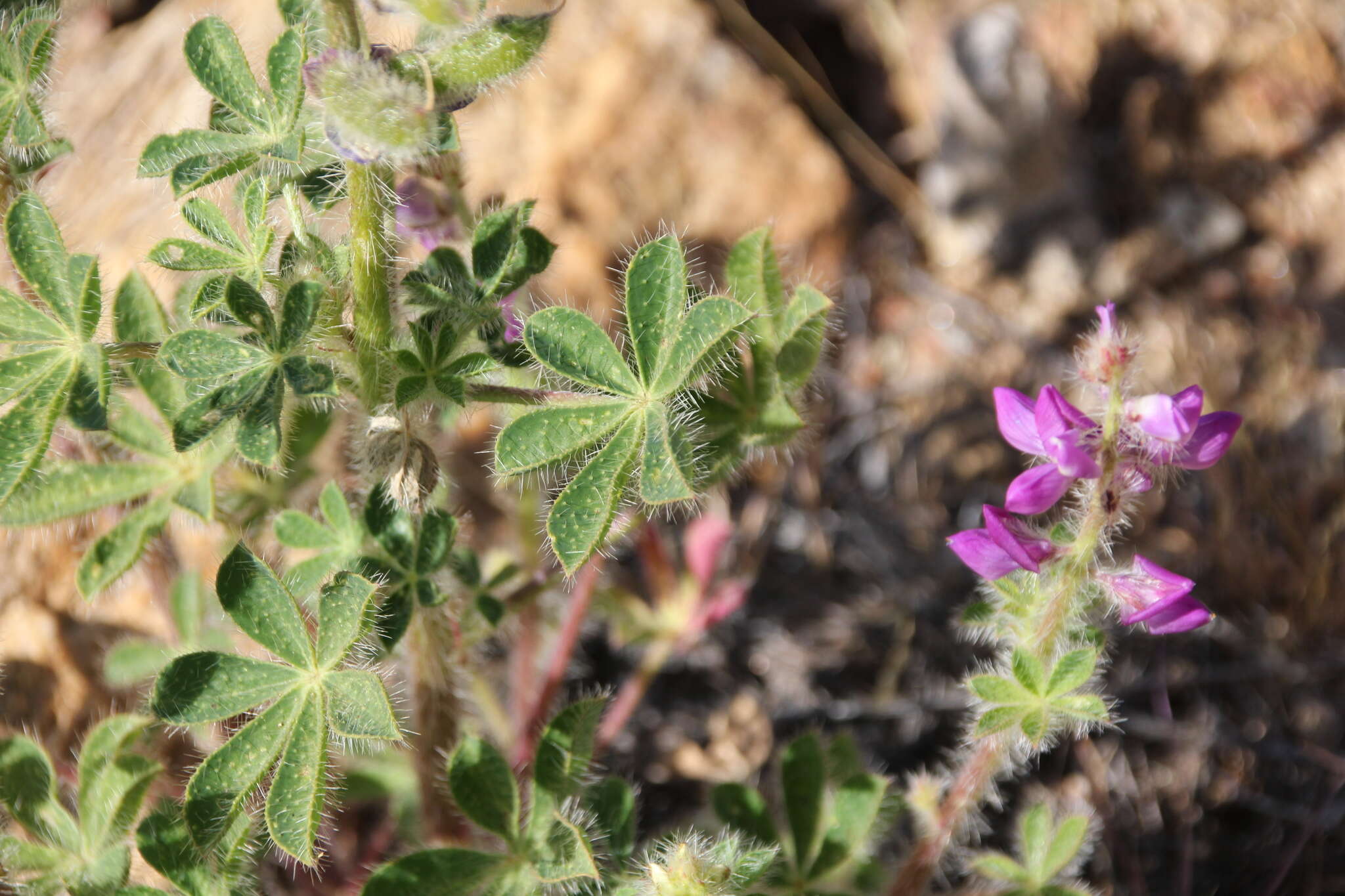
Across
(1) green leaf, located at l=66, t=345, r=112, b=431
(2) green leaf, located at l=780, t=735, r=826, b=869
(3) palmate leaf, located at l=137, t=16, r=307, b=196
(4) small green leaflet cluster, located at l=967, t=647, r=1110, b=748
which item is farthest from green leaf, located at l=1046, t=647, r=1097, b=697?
(1) green leaf, located at l=66, t=345, r=112, b=431

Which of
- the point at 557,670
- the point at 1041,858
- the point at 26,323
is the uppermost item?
the point at 26,323

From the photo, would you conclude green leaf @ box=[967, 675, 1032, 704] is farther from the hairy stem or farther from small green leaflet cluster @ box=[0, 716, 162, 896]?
small green leaflet cluster @ box=[0, 716, 162, 896]

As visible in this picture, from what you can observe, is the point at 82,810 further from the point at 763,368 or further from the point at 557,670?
the point at 763,368

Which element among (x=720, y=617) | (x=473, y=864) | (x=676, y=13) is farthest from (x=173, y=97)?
(x=473, y=864)

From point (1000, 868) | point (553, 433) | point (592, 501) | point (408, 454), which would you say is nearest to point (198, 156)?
point (408, 454)

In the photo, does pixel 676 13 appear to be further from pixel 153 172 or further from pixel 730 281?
pixel 153 172

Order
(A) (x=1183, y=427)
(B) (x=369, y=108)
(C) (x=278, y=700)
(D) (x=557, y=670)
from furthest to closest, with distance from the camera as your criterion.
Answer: (D) (x=557, y=670) → (C) (x=278, y=700) → (A) (x=1183, y=427) → (B) (x=369, y=108)
